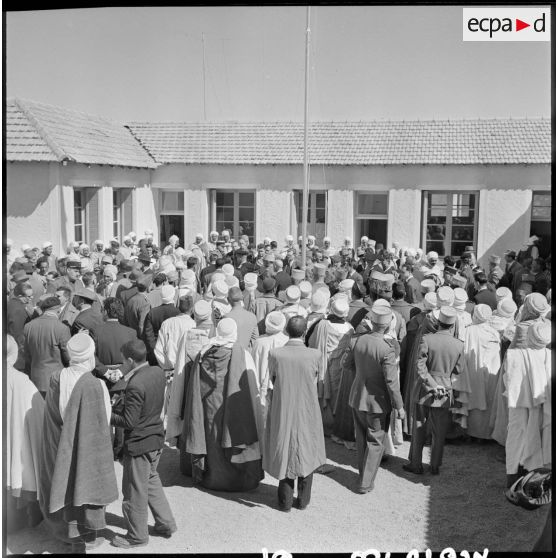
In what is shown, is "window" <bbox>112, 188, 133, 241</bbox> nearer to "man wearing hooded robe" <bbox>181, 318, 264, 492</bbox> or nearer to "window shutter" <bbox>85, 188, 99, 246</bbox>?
"window shutter" <bbox>85, 188, 99, 246</bbox>

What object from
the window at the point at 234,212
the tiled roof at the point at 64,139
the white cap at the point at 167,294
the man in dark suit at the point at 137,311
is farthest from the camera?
the window at the point at 234,212

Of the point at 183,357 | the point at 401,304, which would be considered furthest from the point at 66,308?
the point at 401,304

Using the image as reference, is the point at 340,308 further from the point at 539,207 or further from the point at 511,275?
the point at 539,207

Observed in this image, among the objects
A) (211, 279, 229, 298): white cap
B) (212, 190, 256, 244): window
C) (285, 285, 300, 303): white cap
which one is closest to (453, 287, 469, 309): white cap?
(285, 285, 300, 303): white cap

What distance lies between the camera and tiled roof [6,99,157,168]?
13.3m

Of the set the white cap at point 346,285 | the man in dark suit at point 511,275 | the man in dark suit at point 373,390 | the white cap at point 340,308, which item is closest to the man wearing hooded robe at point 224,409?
the man in dark suit at point 373,390

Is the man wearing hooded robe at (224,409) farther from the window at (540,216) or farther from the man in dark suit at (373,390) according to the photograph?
the window at (540,216)

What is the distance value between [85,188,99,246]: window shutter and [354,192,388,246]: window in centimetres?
664

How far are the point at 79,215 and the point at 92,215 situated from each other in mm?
414

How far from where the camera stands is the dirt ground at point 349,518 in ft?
18.3

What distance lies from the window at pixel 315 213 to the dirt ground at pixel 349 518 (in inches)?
442

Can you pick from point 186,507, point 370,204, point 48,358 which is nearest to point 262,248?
point 370,204

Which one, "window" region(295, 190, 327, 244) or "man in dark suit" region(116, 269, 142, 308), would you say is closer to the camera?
"man in dark suit" region(116, 269, 142, 308)

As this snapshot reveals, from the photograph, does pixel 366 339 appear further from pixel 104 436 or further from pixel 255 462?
pixel 104 436
